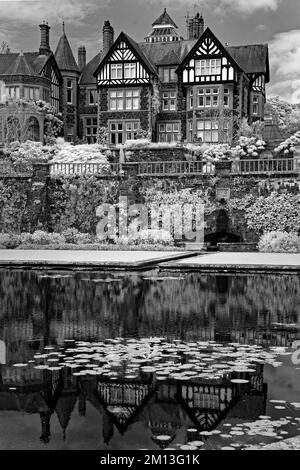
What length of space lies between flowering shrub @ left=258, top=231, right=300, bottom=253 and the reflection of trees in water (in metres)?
9.12

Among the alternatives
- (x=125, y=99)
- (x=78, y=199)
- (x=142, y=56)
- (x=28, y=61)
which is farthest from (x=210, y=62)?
(x=78, y=199)

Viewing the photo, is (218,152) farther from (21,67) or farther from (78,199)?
(21,67)

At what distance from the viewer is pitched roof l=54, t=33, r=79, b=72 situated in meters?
51.0

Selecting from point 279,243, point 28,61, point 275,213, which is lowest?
point 279,243

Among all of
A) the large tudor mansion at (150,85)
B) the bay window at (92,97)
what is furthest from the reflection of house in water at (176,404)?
the bay window at (92,97)

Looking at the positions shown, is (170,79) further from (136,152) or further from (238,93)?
(136,152)

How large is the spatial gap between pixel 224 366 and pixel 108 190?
23.7 metres

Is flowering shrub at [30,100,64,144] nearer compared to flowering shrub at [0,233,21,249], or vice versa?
flowering shrub at [0,233,21,249]

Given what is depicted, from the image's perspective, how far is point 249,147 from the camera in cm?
3869

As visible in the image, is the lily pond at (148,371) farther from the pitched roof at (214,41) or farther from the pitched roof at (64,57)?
the pitched roof at (64,57)

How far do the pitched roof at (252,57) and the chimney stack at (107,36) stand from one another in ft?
30.1

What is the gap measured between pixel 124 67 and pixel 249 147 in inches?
504

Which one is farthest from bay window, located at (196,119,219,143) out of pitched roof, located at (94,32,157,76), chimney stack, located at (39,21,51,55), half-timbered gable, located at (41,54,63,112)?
chimney stack, located at (39,21,51,55)

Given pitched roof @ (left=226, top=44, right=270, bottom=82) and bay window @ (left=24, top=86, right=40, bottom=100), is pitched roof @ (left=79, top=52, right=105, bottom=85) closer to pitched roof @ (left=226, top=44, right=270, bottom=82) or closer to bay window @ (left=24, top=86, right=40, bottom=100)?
bay window @ (left=24, top=86, right=40, bottom=100)
